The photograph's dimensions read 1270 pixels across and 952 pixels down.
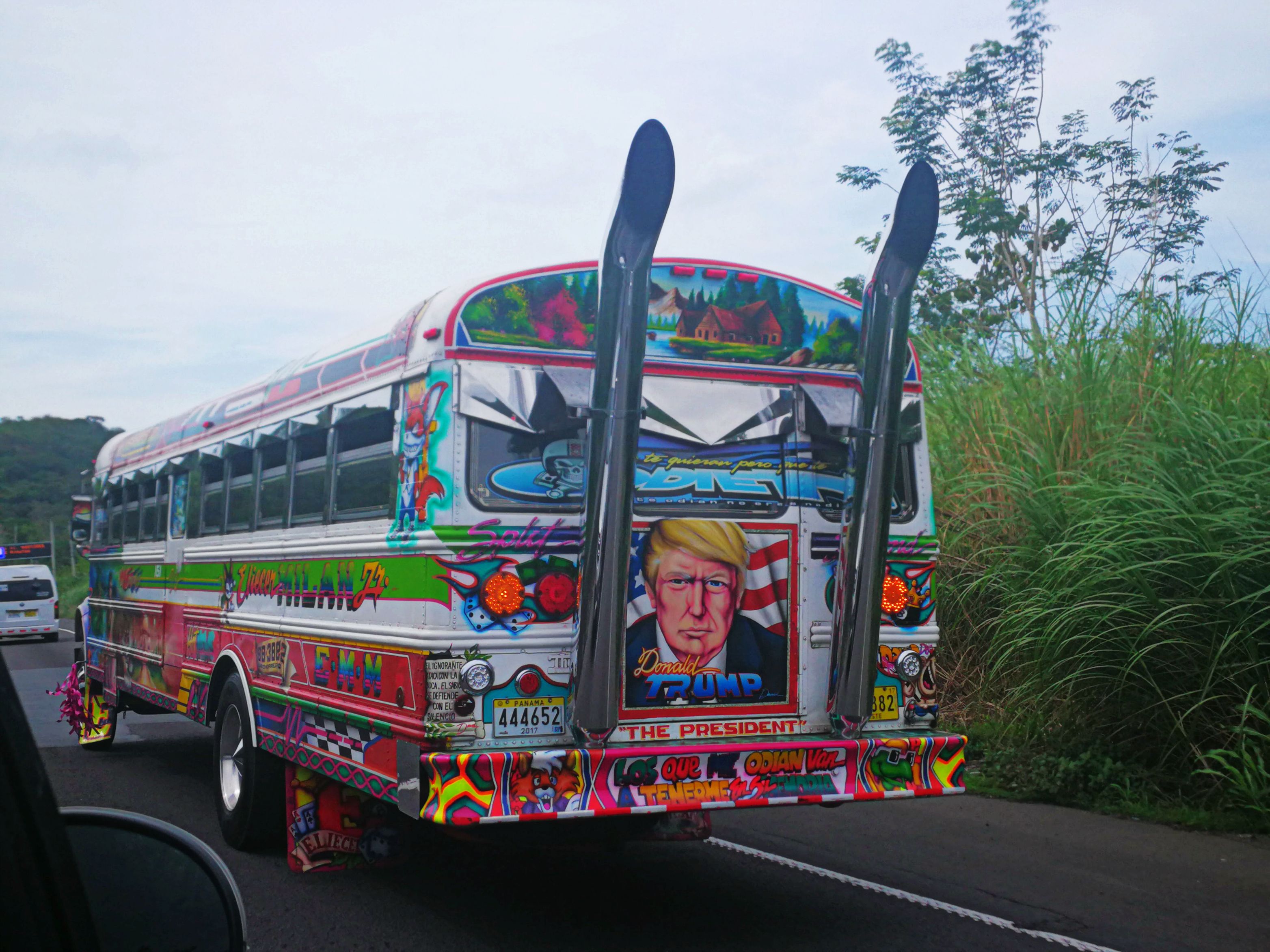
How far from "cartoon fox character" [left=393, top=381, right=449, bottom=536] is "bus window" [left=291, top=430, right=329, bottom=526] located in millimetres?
1071

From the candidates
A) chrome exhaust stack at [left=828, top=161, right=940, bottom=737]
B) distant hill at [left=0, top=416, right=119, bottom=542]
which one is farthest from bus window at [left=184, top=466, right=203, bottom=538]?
distant hill at [left=0, top=416, right=119, bottom=542]

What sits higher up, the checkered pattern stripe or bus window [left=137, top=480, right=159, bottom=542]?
bus window [left=137, top=480, right=159, bottom=542]

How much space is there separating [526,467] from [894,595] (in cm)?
195

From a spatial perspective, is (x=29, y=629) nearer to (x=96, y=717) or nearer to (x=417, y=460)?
(x=96, y=717)

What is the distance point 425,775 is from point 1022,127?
16038 mm

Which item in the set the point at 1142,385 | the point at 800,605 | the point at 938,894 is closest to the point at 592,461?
the point at 800,605

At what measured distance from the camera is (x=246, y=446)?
301 inches

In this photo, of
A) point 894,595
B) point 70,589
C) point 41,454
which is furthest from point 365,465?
point 70,589

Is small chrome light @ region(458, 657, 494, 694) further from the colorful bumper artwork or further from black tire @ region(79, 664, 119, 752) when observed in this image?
black tire @ region(79, 664, 119, 752)

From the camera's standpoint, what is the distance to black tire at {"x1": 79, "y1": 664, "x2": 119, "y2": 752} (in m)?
11.3

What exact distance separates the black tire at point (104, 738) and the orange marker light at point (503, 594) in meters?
7.41

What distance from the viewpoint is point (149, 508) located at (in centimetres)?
994

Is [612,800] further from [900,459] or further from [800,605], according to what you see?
[900,459]

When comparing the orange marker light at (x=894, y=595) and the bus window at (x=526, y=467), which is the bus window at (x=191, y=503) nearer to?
the bus window at (x=526, y=467)
